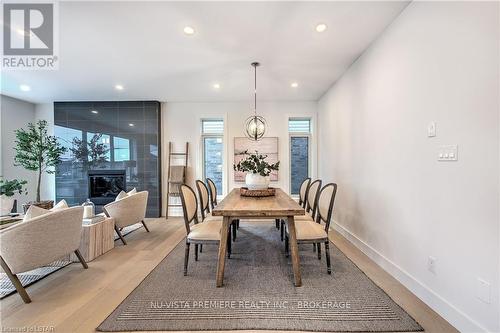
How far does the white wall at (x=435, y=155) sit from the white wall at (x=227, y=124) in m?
2.20

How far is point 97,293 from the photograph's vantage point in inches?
78.1

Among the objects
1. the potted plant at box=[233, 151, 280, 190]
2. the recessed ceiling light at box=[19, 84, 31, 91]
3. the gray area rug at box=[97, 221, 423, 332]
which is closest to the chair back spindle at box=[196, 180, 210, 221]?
the potted plant at box=[233, 151, 280, 190]

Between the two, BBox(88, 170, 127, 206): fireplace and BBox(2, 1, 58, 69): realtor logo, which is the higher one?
BBox(2, 1, 58, 69): realtor logo

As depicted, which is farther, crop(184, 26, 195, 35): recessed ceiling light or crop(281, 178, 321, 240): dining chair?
crop(281, 178, 321, 240): dining chair

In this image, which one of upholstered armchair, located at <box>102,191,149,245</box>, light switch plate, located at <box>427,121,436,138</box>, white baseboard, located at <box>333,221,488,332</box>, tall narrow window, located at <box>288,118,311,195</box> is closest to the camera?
white baseboard, located at <box>333,221,488,332</box>

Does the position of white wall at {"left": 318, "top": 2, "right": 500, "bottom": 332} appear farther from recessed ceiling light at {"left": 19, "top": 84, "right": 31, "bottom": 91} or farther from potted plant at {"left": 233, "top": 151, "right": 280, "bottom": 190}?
recessed ceiling light at {"left": 19, "top": 84, "right": 31, "bottom": 91}

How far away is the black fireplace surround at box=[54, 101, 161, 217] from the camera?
4957 mm

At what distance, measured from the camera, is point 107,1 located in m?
1.96

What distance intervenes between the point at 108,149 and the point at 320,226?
4787 millimetres

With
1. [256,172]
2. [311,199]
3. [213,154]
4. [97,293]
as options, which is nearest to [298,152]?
[213,154]

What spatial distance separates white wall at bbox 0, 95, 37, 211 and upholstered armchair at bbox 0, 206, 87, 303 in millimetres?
4093

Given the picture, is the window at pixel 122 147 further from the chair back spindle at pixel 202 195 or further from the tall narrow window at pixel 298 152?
the tall narrow window at pixel 298 152

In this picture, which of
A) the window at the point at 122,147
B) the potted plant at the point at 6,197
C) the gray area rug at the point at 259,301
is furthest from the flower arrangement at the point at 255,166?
the potted plant at the point at 6,197

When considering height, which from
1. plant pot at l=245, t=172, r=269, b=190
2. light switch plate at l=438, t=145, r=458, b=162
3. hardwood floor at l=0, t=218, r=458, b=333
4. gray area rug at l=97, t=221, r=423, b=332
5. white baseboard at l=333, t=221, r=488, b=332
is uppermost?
light switch plate at l=438, t=145, r=458, b=162
